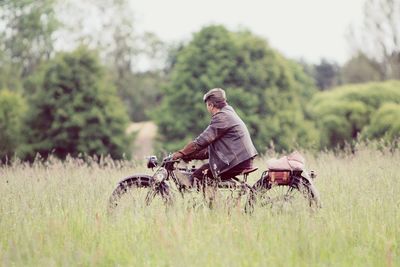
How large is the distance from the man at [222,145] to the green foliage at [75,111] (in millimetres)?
16366

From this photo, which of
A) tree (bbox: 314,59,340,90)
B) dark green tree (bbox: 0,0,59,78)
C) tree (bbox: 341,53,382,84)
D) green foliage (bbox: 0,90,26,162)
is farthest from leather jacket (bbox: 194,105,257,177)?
tree (bbox: 314,59,340,90)

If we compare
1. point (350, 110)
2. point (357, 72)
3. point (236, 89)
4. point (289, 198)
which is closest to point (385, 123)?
point (350, 110)

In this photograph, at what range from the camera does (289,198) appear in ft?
21.4

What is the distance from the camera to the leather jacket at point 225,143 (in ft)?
22.4

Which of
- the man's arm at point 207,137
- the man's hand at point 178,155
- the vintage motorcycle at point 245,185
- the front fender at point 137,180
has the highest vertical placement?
the man's arm at point 207,137

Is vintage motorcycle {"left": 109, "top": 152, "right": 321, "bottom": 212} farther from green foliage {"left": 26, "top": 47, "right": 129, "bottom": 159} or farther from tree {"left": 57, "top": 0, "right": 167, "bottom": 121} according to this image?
tree {"left": 57, "top": 0, "right": 167, "bottom": 121}

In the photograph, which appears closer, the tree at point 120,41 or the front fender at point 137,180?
the front fender at point 137,180

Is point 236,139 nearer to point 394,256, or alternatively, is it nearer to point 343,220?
point 343,220

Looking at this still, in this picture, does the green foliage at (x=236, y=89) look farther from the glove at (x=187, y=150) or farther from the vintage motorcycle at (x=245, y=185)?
the glove at (x=187, y=150)

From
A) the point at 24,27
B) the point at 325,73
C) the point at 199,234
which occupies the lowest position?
the point at 199,234

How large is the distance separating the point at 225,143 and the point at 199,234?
61.0 inches

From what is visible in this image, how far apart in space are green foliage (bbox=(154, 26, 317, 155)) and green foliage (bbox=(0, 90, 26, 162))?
18.1 ft

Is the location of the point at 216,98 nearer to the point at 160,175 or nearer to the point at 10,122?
the point at 160,175

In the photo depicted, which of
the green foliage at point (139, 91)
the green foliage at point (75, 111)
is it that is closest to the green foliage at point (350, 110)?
the green foliage at point (75, 111)
